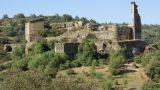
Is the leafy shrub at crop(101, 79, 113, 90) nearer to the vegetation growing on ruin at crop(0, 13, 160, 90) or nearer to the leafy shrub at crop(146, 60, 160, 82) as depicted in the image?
the vegetation growing on ruin at crop(0, 13, 160, 90)

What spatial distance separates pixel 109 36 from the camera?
52.9 m

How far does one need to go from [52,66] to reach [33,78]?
22189mm

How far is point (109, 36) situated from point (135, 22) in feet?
8.00

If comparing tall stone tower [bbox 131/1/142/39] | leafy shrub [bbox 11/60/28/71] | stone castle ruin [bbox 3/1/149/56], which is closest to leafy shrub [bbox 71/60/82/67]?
stone castle ruin [bbox 3/1/149/56]

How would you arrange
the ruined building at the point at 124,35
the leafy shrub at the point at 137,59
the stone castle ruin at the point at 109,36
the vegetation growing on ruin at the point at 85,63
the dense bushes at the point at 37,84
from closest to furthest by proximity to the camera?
1. the dense bushes at the point at 37,84
2. the vegetation growing on ruin at the point at 85,63
3. the leafy shrub at the point at 137,59
4. the stone castle ruin at the point at 109,36
5. the ruined building at the point at 124,35

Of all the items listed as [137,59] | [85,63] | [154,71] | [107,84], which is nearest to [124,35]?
[137,59]

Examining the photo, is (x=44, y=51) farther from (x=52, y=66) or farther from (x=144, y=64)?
(x=144, y=64)

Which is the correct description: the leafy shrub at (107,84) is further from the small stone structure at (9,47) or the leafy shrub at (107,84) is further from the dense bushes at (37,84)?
the dense bushes at (37,84)

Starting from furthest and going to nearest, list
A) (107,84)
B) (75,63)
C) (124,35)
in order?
(124,35) < (75,63) < (107,84)

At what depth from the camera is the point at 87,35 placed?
54.2 meters

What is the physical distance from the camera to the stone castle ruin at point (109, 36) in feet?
166

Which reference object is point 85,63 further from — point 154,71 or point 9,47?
point 9,47

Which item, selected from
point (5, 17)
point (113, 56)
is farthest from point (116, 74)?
point (5, 17)

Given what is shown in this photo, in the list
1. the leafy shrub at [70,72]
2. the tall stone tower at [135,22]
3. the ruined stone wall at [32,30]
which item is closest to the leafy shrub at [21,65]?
the leafy shrub at [70,72]
